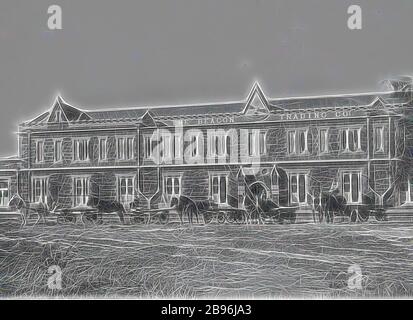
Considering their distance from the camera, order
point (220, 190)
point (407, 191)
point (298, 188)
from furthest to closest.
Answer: point (220, 190) → point (298, 188) → point (407, 191)

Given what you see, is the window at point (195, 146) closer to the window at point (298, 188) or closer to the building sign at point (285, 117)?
the building sign at point (285, 117)

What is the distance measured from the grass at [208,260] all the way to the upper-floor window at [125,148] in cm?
59

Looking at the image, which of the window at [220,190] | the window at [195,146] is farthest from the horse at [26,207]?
the window at [220,190]

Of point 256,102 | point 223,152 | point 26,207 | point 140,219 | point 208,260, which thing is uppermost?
point 256,102

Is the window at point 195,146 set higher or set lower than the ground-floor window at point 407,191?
higher

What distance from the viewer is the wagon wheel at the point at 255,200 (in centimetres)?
531

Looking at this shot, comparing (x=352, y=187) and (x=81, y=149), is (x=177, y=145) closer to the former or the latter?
(x=81, y=149)

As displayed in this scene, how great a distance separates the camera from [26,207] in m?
5.59

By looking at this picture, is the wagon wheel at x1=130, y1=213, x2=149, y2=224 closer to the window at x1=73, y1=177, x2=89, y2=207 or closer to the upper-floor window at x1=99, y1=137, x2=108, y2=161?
the window at x1=73, y1=177, x2=89, y2=207

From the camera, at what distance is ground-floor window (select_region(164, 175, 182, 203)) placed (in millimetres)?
5434

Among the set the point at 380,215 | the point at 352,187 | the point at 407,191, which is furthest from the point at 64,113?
the point at 407,191

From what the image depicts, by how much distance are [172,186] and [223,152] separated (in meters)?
0.51

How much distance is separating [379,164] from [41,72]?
2886mm
